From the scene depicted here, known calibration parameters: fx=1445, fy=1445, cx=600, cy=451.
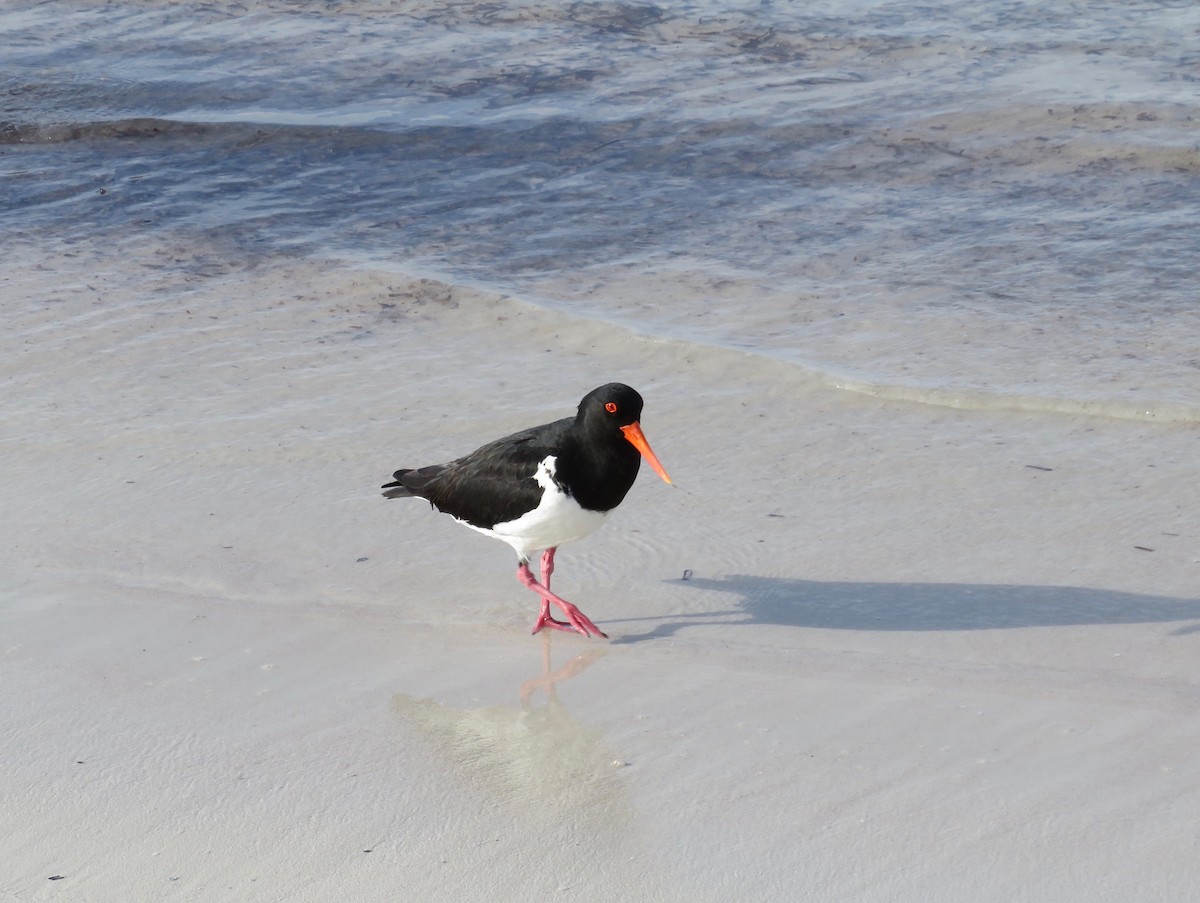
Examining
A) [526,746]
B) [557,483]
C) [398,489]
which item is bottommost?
[526,746]

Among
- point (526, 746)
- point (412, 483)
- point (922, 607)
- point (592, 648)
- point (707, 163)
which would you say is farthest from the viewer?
point (707, 163)

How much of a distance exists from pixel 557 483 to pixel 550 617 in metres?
0.49

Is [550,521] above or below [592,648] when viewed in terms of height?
above

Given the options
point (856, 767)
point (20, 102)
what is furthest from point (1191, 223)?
point (20, 102)

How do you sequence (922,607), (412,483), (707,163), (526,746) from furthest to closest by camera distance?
1. (707,163)
2. (412,483)
3. (922,607)
4. (526,746)

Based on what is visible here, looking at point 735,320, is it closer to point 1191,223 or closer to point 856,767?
point 1191,223

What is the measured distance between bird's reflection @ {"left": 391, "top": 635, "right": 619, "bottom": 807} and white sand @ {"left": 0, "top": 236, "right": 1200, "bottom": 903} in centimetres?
1

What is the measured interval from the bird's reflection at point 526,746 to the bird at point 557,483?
0.52 m

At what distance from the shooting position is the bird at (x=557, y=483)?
483 cm

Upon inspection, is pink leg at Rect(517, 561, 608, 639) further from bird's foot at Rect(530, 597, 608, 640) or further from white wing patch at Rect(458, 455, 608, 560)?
white wing patch at Rect(458, 455, 608, 560)

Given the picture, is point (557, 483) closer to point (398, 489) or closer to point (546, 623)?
point (546, 623)

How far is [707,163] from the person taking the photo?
1062 cm

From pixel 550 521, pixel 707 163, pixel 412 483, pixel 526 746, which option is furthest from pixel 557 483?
pixel 707 163

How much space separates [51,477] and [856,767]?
145 inches
